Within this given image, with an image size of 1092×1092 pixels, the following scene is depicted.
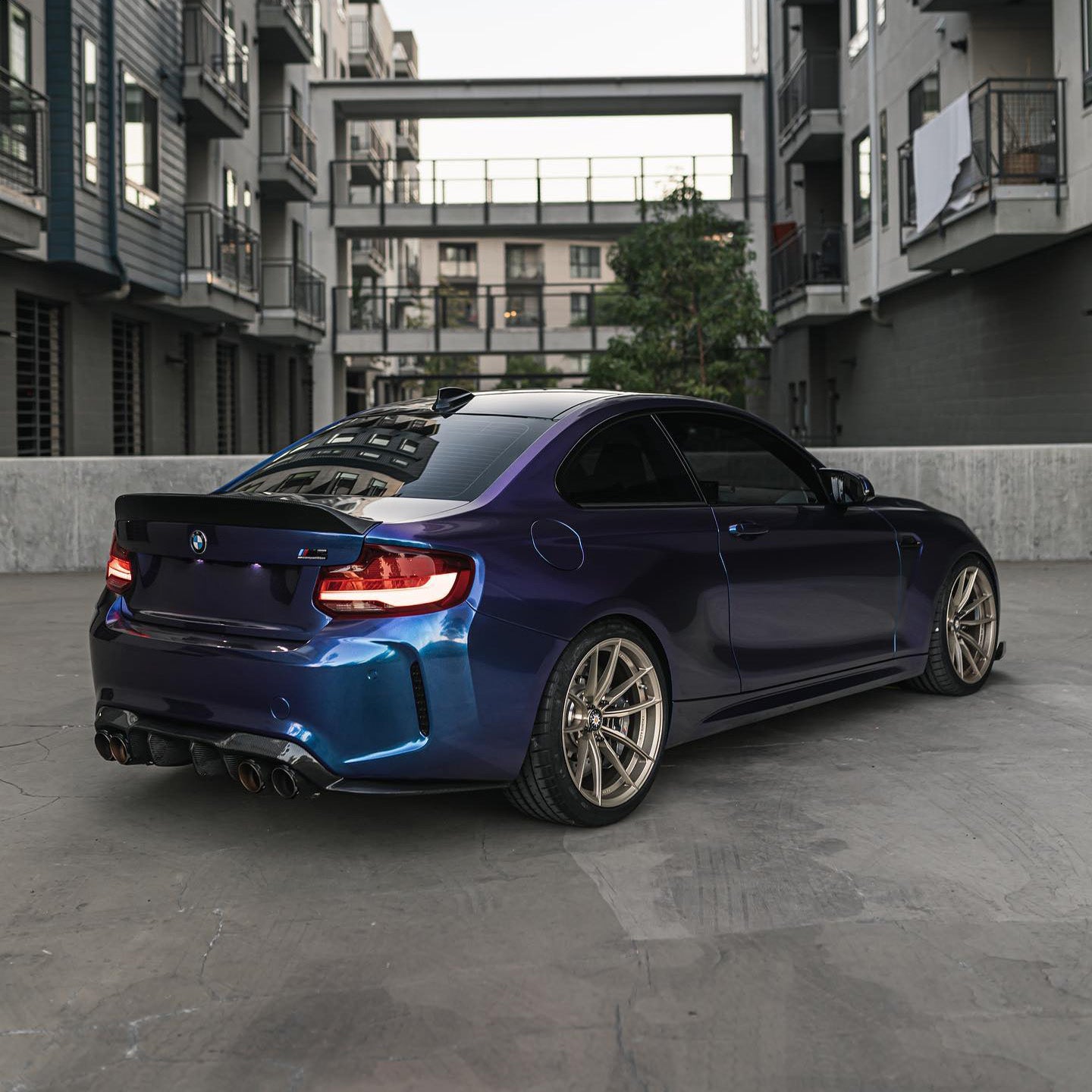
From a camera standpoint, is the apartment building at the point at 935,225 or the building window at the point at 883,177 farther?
the building window at the point at 883,177

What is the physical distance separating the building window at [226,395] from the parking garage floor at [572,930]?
2511 centimetres

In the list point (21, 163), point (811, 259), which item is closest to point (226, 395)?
point (811, 259)

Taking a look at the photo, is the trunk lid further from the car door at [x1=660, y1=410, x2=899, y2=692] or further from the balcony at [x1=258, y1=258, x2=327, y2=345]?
the balcony at [x1=258, y1=258, x2=327, y2=345]

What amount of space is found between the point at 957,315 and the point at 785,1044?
69.8ft

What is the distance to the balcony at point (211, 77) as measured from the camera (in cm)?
2530

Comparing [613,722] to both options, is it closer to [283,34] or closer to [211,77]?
[211,77]

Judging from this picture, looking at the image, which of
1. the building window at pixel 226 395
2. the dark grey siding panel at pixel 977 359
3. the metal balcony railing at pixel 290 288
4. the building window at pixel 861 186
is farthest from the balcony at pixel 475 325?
the building window at pixel 861 186

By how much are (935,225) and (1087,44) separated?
12.1 ft

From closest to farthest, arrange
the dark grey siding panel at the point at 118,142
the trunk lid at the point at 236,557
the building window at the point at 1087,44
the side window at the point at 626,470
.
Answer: the trunk lid at the point at 236,557 → the side window at the point at 626,470 → the building window at the point at 1087,44 → the dark grey siding panel at the point at 118,142

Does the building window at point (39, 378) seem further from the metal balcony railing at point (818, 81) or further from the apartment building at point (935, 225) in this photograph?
the metal balcony railing at point (818, 81)

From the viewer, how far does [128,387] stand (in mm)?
24188

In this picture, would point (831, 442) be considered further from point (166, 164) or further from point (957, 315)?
point (166, 164)

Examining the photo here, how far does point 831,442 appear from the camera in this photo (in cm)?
3108

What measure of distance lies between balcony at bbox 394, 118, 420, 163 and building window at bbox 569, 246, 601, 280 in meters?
29.9
